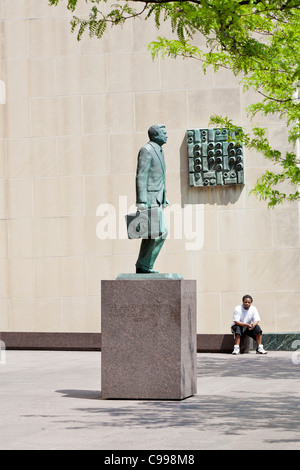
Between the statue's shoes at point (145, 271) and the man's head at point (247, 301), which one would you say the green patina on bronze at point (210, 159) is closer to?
the man's head at point (247, 301)

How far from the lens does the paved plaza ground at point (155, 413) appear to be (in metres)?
8.53

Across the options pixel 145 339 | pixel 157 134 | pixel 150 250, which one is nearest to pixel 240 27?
pixel 157 134

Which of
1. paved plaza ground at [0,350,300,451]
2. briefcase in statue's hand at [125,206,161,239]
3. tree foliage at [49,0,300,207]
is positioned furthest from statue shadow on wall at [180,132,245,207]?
briefcase in statue's hand at [125,206,161,239]

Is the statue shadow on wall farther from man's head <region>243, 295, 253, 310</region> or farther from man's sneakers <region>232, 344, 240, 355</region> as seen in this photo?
man's sneakers <region>232, 344, 240, 355</region>

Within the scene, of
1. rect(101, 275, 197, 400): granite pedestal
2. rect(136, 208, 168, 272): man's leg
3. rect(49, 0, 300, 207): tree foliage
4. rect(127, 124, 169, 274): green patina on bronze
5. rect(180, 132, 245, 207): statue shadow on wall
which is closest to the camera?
rect(49, 0, 300, 207): tree foliage

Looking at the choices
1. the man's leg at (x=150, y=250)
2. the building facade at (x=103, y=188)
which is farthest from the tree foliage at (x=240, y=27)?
the building facade at (x=103, y=188)

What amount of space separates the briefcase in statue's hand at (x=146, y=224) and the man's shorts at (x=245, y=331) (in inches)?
316

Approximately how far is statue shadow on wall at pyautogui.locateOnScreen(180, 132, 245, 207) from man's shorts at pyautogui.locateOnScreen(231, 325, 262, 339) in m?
3.55

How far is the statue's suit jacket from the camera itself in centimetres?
1223

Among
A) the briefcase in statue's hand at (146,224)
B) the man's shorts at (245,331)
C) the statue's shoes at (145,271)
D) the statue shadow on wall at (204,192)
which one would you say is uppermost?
the statue shadow on wall at (204,192)

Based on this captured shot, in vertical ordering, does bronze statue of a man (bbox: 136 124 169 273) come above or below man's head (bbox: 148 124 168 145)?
below

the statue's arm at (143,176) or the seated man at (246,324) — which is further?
the seated man at (246,324)

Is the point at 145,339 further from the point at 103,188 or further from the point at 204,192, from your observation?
the point at 103,188
